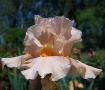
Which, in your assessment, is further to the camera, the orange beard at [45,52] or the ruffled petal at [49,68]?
the orange beard at [45,52]

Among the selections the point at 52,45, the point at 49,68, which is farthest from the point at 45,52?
the point at 49,68

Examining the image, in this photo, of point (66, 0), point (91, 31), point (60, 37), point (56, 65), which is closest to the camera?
point (56, 65)

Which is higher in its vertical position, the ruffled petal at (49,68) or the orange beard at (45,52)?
the orange beard at (45,52)

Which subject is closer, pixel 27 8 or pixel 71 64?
pixel 71 64

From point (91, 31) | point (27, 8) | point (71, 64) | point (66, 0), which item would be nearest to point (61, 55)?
point (71, 64)

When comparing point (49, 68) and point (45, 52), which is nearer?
point (49, 68)

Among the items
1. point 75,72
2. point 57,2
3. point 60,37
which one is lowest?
point 57,2

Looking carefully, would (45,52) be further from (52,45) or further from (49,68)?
(49,68)

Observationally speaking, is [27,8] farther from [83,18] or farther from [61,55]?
[61,55]
